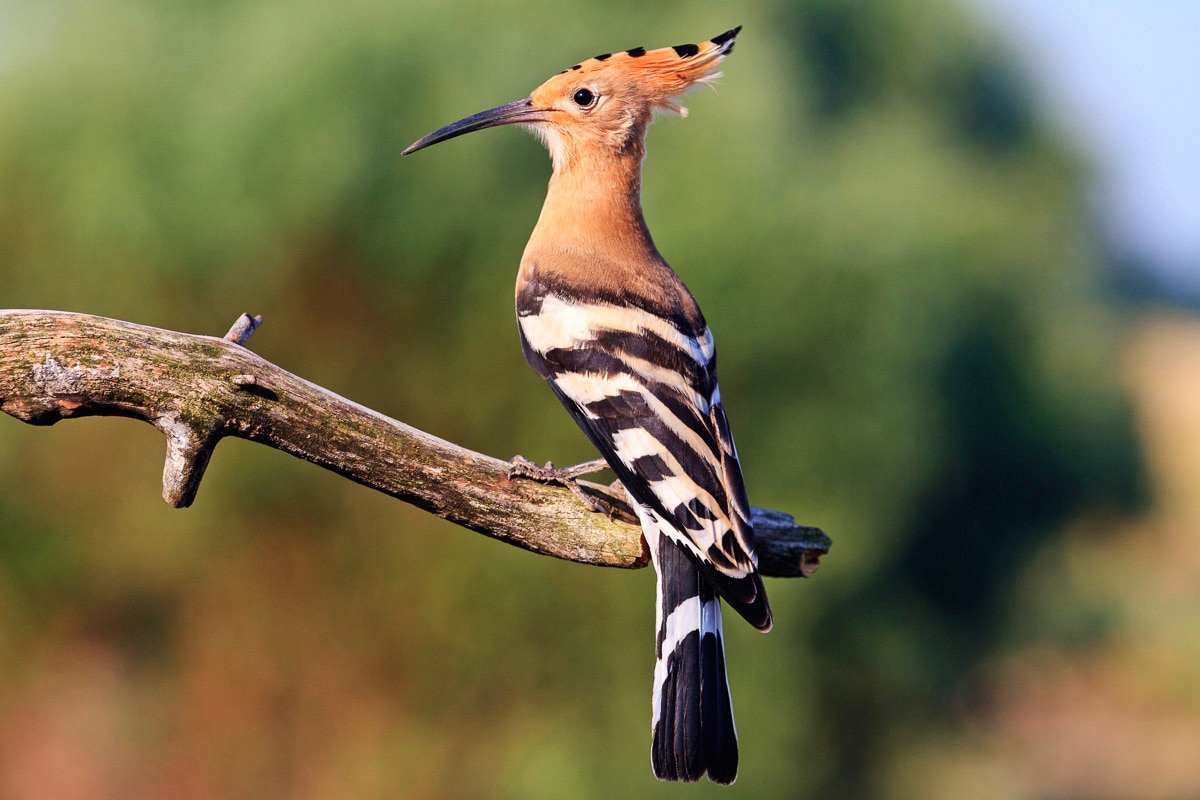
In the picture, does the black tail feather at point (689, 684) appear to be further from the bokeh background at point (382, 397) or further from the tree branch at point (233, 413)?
the bokeh background at point (382, 397)

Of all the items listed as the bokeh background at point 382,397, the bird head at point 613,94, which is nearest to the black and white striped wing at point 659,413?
the bird head at point 613,94

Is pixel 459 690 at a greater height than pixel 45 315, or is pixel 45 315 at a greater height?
pixel 459 690

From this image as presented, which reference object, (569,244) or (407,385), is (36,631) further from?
(569,244)

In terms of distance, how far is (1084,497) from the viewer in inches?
182

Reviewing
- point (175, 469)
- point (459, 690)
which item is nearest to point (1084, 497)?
point (459, 690)

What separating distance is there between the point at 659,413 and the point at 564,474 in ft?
0.47

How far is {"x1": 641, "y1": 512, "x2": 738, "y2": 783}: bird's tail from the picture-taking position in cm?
124

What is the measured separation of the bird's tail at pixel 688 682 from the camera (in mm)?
1238

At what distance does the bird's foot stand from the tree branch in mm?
11

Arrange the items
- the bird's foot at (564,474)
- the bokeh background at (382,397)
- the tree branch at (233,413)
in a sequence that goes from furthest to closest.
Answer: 1. the bokeh background at (382,397)
2. the bird's foot at (564,474)
3. the tree branch at (233,413)

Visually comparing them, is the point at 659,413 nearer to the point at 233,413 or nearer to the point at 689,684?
the point at 689,684

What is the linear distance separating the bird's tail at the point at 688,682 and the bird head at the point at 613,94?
2.04 ft

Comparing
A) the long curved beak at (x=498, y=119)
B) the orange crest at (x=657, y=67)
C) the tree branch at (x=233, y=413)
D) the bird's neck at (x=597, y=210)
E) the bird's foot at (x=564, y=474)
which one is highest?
the orange crest at (x=657, y=67)

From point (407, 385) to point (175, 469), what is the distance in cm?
178
